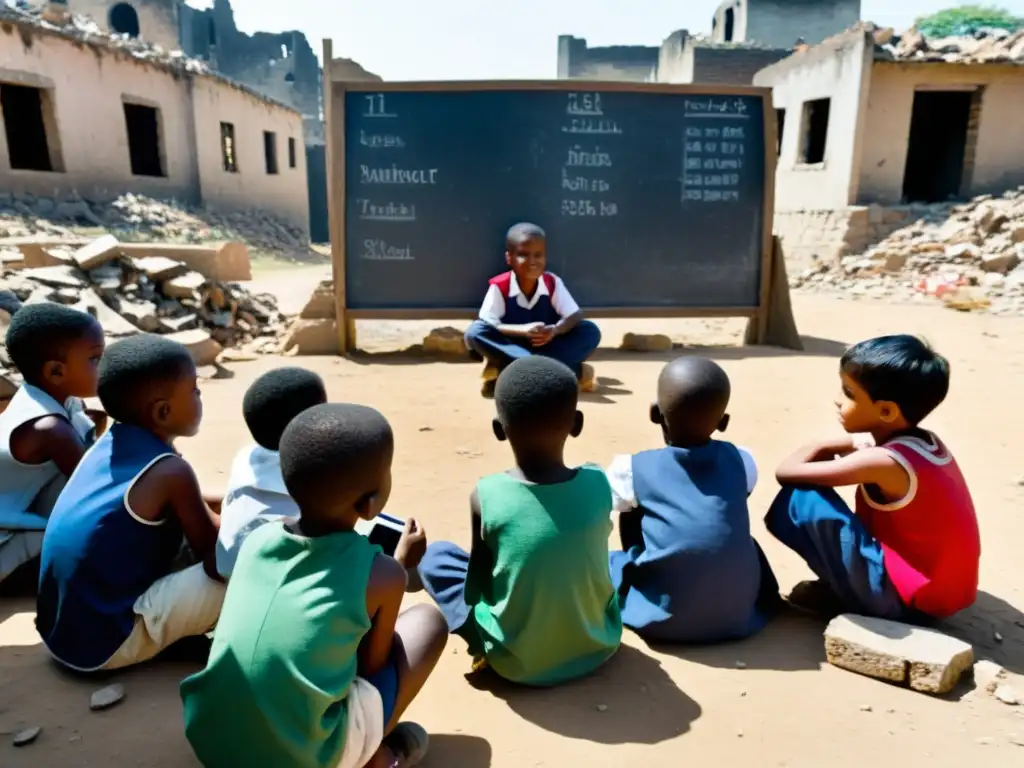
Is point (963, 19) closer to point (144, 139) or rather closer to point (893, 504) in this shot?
point (144, 139)

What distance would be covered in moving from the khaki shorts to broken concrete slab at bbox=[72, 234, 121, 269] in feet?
18.3

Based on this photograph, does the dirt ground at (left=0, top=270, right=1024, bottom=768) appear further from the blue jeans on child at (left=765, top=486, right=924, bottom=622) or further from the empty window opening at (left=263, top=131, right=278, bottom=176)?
the empty window opening at (left=263, top=131, right=278, bottom=176)

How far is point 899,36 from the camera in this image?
44.4ft

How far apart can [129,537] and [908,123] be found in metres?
14.5

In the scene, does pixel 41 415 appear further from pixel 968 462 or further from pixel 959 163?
pixel 959 163

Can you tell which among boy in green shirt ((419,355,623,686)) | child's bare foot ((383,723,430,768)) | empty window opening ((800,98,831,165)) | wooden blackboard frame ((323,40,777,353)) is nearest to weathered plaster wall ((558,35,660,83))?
empty window opening ((800,98,831,165))

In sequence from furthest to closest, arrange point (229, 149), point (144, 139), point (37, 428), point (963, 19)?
1. point (963, 19)
2. point (229, 149)
3. point (144, 139)
4. point (37, 428)

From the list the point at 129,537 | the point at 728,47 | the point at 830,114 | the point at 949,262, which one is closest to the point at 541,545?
the point at 129,537

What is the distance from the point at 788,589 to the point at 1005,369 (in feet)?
14.7

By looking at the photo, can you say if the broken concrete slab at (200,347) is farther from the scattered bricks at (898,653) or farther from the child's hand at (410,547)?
the scattered bricks at (898,653)

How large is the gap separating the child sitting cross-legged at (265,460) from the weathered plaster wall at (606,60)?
3260 cm

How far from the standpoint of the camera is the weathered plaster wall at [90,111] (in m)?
12.8

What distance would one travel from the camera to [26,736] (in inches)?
66.4

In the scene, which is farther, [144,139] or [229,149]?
[229,149]
